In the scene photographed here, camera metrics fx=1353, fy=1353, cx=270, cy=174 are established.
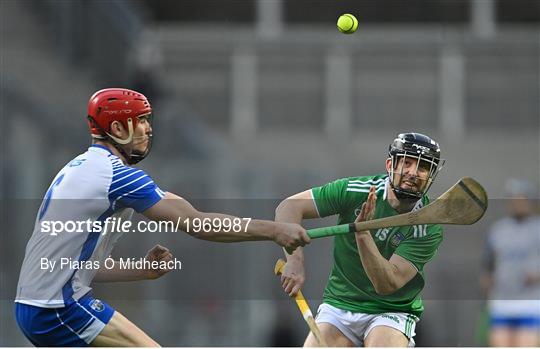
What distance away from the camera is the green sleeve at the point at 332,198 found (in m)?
6.45

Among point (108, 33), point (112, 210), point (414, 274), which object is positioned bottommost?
point (414, 274)

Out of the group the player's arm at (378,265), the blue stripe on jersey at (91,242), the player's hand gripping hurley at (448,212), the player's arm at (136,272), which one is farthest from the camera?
the player's hand gripping hurley at (448,212)

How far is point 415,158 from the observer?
641 cm

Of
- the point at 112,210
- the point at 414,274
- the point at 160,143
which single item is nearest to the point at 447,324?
the point at 160,143

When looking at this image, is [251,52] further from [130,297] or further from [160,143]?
[130,297]

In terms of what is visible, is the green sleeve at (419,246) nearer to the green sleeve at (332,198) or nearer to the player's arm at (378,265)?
the player's arm at (378,265)

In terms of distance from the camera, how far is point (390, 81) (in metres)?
17.5

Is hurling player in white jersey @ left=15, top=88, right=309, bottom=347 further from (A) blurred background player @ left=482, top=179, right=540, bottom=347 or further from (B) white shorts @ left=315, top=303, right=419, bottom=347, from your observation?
(A) blurred background player @ left=482, top=179, right=540, bottom=347

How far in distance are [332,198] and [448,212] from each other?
0.55m

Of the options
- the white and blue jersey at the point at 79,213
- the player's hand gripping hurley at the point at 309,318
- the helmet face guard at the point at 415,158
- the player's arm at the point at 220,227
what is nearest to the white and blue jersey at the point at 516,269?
the helmet face guard at the point at 415,158

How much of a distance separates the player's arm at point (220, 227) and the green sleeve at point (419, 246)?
749 millimetres

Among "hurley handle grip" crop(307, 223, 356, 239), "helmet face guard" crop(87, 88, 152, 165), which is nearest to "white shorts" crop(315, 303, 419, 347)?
"hurley handle grip" crop(307, 223, 356, 239)

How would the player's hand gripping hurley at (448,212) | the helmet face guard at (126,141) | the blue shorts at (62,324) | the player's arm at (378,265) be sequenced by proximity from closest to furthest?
the blue shorts at (62,324), the helmet face guard at (126,141), the player's arm at (378,265), the player's hand gripping hurley at (448,212)

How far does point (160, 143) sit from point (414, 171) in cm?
554
